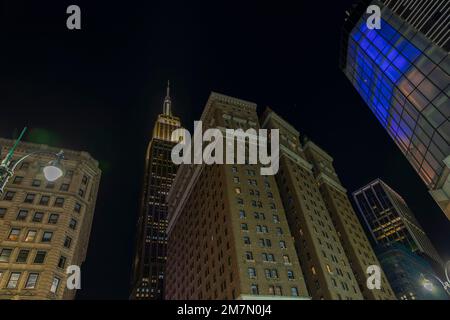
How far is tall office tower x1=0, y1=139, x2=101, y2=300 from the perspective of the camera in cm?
3966

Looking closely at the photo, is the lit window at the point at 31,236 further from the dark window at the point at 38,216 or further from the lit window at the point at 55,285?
the lit window at the point at 55,285

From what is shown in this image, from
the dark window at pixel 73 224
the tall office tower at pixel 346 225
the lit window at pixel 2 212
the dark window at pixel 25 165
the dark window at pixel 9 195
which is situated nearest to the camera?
the lit window at pixel 2 212

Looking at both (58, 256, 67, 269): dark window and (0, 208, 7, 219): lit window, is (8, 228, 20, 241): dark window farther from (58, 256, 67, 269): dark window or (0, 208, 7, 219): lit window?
(58, 256, 67, 269): dark window

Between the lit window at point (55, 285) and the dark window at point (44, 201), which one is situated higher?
the dark window at point (44, 201)

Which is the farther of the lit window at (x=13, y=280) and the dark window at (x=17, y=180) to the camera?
the dark window at (x=17, y=180)

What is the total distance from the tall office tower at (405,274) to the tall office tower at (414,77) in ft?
364

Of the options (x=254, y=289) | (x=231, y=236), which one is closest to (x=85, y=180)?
(x=231, y=236)

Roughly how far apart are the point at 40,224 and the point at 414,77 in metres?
51.6

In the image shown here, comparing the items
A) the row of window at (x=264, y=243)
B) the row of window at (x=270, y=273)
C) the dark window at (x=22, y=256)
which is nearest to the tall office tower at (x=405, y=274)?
the row of window at (x=264, y=243)

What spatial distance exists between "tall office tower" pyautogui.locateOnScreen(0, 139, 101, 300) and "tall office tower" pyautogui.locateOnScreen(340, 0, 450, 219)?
45.5 metres

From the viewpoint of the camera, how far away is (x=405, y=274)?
129 m

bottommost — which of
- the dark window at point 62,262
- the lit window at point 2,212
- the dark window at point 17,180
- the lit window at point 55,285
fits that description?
→ the lit window at point 55,285

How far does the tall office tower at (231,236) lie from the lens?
52906 mm
